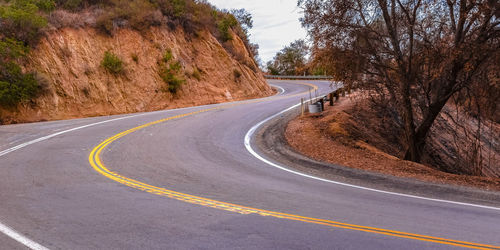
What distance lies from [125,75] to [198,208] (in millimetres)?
22630

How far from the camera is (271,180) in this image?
363 inches

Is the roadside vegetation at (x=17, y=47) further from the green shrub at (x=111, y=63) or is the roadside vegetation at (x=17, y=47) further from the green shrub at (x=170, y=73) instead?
the green shrub at (x=170, y=73)

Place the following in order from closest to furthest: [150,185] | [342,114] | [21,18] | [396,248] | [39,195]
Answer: [396,248] → [39,195] → [150,185] → [342,114] → [21,18]

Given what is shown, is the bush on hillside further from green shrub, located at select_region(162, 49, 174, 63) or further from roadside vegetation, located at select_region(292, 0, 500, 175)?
roadside vegetation, located at select_region(292, 0, 500, 175)

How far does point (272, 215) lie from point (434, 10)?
9853 mm

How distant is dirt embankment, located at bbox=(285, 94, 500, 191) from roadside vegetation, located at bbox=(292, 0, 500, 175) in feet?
7.48

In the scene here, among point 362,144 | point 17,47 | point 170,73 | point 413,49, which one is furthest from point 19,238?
point 170,73

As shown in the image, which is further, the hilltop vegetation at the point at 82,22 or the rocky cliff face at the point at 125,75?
the rocky cliff face at the point at 125,75

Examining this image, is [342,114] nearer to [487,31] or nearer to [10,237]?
[487,31]

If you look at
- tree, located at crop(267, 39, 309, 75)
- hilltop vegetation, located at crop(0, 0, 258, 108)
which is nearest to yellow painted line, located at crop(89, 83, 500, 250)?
hilltop vegetation, located at crop(0, 0, 258, 108)

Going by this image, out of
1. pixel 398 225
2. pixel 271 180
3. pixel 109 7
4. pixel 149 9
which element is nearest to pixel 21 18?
pixel 109 7

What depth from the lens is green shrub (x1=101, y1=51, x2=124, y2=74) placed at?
26422 mm

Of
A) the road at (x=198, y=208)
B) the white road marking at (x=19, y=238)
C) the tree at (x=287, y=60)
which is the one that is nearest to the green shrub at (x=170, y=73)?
the road at (x=198, y=208)

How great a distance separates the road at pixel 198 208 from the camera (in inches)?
215
